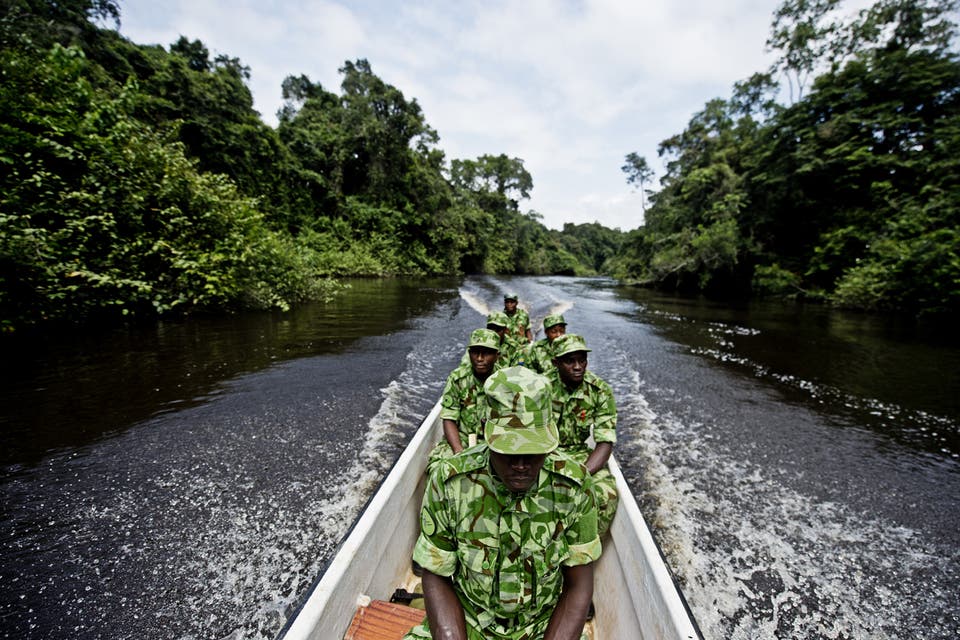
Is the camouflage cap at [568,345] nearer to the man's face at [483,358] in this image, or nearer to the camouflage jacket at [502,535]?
the man's face at [483,358]

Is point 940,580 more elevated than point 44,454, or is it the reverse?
point 44,454

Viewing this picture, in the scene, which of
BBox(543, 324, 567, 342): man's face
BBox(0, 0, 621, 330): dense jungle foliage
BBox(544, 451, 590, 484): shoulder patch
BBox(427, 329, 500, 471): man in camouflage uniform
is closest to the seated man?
BBox(543, 324, 567, 342): man's face

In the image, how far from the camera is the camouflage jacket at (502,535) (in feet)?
4.65

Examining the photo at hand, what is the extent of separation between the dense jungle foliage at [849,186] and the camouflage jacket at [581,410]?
14813 millimetres

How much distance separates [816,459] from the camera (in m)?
4.61

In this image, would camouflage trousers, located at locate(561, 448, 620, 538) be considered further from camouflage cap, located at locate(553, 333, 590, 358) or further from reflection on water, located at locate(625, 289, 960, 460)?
reflection on water, located at locate(625, 289, 960, 460)

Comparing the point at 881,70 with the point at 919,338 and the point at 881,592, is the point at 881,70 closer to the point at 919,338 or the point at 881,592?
the point at 919,338

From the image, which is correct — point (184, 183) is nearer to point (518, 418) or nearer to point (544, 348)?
point (544, 348)

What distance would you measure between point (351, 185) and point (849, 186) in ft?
106

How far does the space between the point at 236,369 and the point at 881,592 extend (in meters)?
7.82

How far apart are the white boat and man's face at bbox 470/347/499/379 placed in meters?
0.88

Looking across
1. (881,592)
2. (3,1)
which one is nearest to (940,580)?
(881,592)

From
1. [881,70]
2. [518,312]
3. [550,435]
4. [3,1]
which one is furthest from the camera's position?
[881,70]

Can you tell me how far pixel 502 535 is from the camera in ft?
4.64
